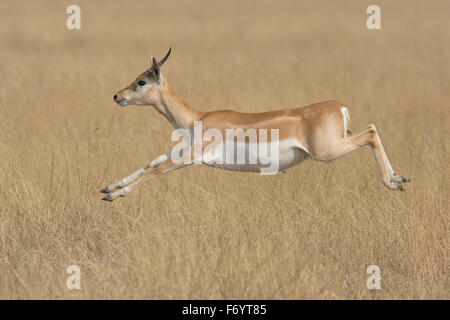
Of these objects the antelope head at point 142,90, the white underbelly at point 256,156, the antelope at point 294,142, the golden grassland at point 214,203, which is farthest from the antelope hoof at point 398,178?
the antelope head at point 142,90

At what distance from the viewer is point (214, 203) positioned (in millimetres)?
6336

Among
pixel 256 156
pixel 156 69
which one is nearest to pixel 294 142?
pixel 256 156

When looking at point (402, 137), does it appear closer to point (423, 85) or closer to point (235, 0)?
point (423, 85)

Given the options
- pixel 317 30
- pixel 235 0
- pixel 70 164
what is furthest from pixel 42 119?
pixel 235 0

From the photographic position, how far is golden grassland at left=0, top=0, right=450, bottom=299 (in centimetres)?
514

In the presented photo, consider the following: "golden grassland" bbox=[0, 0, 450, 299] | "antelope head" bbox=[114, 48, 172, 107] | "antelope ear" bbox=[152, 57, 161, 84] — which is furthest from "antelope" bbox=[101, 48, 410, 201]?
"golden grassland" bbox=[0, 0, 450, 299]

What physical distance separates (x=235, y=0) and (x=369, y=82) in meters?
27.5

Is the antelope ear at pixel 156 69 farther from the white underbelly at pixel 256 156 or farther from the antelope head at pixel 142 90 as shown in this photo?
the white underbelly at pixel 256 156

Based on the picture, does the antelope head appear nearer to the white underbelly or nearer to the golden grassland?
the white underbelly

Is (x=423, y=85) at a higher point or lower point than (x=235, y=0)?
lower

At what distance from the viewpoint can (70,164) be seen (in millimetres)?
7652

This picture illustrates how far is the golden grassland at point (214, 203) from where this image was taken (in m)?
5.14

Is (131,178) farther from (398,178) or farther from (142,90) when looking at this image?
(398,178)

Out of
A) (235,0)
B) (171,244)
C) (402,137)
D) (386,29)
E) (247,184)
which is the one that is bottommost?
(171,244)
